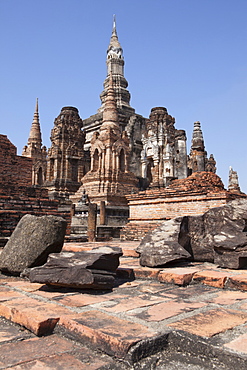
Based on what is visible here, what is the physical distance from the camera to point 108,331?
186cm

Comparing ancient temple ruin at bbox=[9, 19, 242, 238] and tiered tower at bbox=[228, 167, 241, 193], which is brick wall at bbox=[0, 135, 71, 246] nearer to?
ancient temple ruin at bbox=[9, 19, 242, 238]

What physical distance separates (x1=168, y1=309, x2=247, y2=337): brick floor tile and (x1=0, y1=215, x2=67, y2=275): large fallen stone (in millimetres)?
2050

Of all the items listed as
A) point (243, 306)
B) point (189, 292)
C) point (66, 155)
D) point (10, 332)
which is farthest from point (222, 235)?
point (66, 155)

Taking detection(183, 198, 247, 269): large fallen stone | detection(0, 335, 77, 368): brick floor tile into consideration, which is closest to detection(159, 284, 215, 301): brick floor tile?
detection(183, 198, 247, 269): large fallen stone

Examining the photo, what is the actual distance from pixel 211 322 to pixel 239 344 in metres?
0.34

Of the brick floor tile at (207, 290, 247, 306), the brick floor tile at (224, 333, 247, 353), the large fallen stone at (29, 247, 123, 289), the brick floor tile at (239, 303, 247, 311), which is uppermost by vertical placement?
the large fallen stone at (29, 247, 123, 289)

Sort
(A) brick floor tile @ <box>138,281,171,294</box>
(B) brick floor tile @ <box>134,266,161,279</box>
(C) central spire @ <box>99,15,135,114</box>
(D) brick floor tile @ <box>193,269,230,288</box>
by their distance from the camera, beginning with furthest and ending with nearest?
(C) central spire @ <box>99,15,135,114</box> < (B) brick floor tile @ <box>134,266,161,279</box> < (D) brick floor tile @ <box>193,269,230,288</box> < (A) brick floor tile @ <box>138,281,171,294</box>

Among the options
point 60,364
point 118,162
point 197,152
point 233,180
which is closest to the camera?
point 60,364

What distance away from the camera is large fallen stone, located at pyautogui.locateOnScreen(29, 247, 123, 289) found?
9.45 ft

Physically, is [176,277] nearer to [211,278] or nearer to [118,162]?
[211,278]

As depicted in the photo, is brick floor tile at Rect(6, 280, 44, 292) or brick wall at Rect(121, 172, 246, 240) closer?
brick floor tile at Rect(6, 280, 44, 292)

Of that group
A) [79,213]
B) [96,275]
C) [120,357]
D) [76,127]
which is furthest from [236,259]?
[76,127]

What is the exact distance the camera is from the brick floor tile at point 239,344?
1.68m

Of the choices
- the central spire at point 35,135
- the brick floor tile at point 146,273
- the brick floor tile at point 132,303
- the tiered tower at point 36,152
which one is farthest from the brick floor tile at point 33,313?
the central spire at point 35,135
